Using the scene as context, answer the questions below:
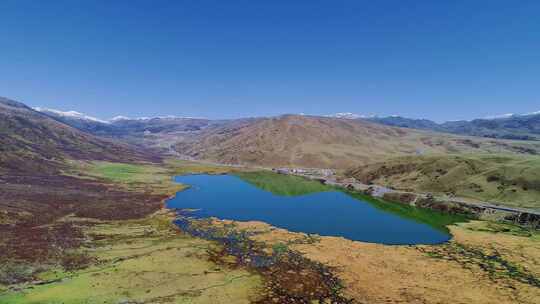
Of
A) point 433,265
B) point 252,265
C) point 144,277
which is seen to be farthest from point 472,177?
point 144,277

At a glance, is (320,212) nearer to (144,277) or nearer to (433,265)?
(433,265)

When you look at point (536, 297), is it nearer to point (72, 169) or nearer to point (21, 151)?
point (72, 169)

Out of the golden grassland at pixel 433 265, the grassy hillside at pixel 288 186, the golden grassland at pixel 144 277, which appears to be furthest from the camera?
the grassy hillside at pixel 288 186

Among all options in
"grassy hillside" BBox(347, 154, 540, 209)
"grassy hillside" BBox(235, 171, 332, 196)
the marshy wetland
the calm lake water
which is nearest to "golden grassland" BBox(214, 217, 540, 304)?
the marshy wetland

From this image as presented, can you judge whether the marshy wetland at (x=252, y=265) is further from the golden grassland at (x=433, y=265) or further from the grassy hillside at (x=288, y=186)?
the grassy hillside at (x=288, y=186)

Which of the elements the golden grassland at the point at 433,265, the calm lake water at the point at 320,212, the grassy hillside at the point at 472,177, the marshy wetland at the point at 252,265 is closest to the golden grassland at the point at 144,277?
the marshy wetland at the point at 252,265
